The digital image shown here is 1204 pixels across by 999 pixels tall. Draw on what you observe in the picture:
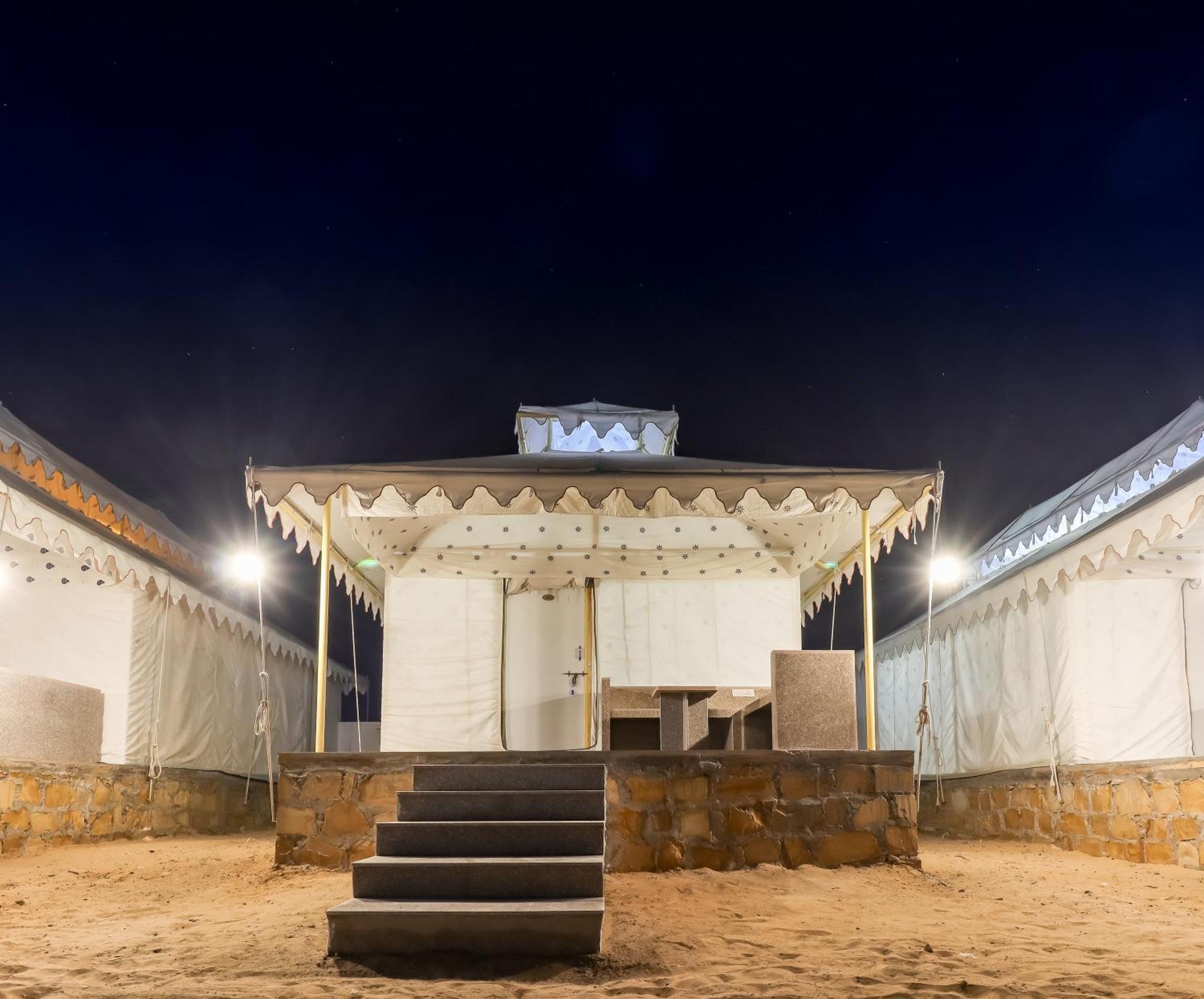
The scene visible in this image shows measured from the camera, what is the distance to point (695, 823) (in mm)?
5988

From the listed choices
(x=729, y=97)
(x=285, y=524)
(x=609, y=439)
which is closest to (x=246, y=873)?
(x=285, y=524)

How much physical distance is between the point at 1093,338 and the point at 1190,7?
7.61m

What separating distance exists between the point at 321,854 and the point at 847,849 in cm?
334

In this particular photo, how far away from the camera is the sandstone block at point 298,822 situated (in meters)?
6.19

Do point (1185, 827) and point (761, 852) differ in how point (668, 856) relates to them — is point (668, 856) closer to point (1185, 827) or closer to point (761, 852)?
point (761, 852)

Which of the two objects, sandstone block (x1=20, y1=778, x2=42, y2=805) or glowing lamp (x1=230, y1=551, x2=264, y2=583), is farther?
glowing lamp (x1=230, y1=551, x2=264, y2=583)

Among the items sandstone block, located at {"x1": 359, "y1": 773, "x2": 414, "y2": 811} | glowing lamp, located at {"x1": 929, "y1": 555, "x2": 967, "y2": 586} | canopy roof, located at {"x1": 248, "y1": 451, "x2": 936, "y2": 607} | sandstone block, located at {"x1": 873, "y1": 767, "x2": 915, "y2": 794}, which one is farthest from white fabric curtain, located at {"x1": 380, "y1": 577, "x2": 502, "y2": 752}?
glowing lamp, located at {"x1": 929, "y1": 555, "x2": 967, "y2": 586}

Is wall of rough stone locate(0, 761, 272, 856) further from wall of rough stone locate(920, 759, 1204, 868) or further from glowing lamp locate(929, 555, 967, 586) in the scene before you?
glowing lamp locate(929, 555, 967, 586)

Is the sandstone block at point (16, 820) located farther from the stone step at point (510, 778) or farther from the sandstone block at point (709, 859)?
the sandstone block at point (709, 859)

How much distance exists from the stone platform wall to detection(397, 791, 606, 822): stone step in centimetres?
64

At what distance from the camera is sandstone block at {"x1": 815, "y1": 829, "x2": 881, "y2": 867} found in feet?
20.0

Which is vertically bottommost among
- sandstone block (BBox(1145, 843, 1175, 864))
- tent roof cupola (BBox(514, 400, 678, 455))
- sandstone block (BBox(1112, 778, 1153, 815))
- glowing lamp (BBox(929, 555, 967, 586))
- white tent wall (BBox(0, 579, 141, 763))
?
sandstone block (BBox(1145, 843, 1175, 864))

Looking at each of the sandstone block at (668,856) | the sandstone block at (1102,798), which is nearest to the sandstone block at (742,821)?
the sandstone block at (668,856)

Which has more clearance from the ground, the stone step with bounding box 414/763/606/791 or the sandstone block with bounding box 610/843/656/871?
the stone step with bounding box 414/763/606/791
